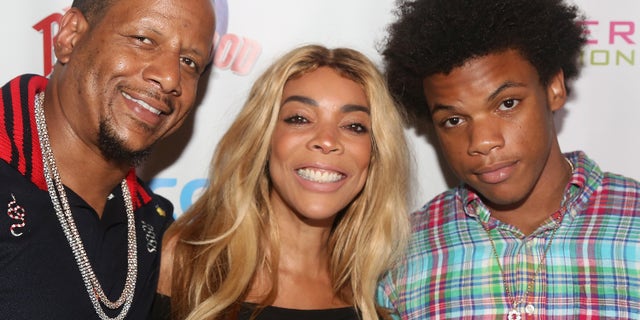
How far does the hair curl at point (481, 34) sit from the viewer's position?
2713mm

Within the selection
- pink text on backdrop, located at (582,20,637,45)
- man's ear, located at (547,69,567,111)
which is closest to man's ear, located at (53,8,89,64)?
man's ear, located at (547,69,567,111)

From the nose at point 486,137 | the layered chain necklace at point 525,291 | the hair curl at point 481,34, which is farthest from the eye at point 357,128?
the layered chain necklace at point 525,291

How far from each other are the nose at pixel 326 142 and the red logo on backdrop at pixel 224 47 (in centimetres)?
69

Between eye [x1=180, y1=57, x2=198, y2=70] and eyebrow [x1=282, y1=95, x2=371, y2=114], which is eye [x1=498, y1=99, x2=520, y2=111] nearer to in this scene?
eyebrow [x1=282, y1=95, x2=371, y2=114]

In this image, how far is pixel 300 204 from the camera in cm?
284

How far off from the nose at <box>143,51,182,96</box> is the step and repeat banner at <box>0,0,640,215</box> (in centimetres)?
76

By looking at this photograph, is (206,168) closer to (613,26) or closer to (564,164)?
(564,164)

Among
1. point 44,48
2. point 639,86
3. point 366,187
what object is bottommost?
point 366,187

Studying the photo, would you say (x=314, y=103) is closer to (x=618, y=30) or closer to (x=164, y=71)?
(x=164, y=71)

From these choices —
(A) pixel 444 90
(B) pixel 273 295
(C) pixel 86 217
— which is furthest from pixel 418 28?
(C) pixel 86 217

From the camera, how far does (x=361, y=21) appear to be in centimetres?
331

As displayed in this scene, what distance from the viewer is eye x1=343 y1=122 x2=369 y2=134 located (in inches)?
115

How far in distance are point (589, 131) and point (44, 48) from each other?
2.51 m

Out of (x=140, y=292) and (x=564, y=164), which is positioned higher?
(x=564, y=164)
